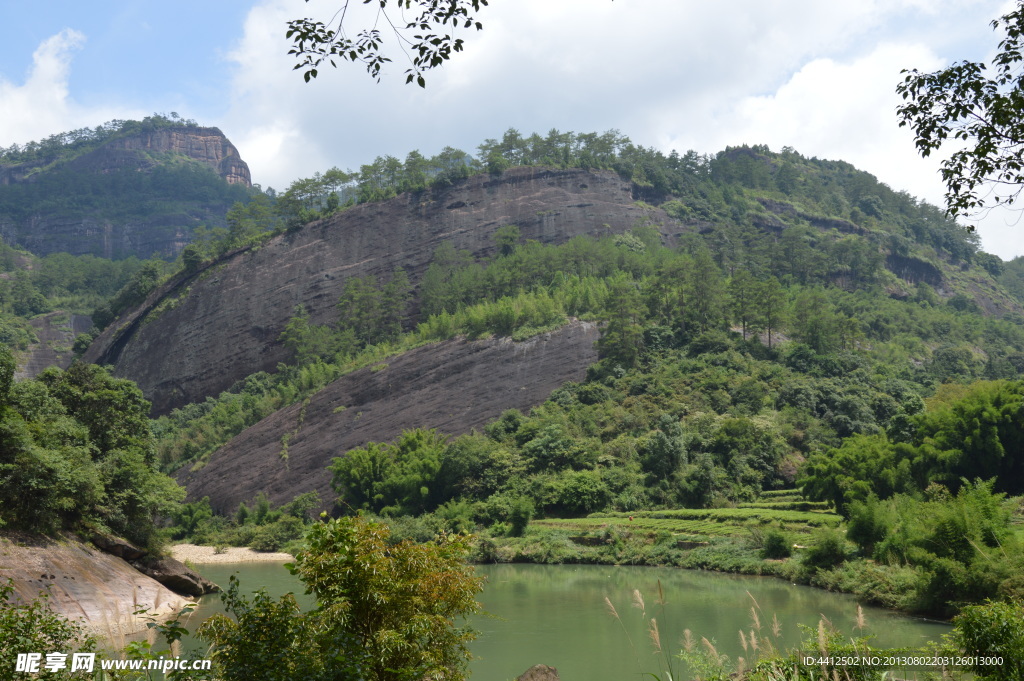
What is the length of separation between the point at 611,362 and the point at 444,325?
12868 mm

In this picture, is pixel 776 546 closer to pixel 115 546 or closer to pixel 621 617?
pixel 621 617

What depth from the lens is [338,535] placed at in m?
7.41

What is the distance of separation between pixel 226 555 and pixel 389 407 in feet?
48.8

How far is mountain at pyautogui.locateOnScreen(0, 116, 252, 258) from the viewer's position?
396 ft

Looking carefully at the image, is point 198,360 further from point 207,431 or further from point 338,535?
point 338,535

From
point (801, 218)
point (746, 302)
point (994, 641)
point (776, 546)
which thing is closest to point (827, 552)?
point (776, 546)

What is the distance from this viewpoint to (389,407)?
47938mm

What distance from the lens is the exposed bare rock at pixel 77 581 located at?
1571 centimetres

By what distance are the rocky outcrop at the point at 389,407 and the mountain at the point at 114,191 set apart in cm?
8587

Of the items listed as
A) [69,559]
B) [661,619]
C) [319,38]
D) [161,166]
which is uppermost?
[161,166]

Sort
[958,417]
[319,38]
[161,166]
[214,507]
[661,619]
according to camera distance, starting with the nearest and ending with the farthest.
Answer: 1. [319,38]
2. [661,619]
3. [958,417]
4. [214,507]
5. [161,166]

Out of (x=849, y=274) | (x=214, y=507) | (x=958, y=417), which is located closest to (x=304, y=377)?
(x=214, y=507)

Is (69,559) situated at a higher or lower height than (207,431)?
lower

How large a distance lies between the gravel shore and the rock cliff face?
25327mm
